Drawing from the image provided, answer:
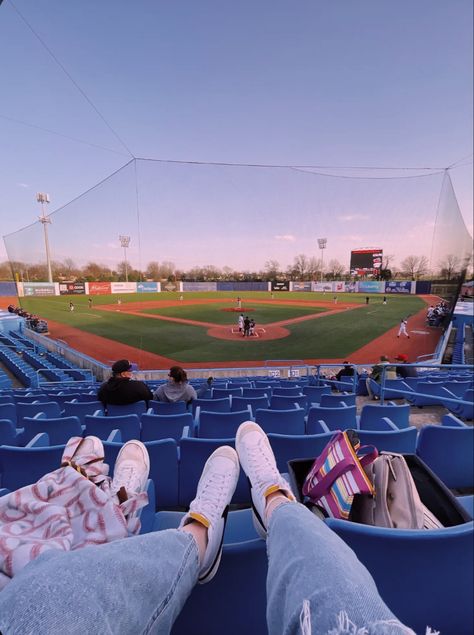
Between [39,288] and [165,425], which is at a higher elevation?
[39,288]

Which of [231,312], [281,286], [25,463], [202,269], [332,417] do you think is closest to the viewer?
[25,463]

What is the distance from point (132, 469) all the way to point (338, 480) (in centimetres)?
118

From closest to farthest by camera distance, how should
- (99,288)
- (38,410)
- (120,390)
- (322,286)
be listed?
(38,410) → (120,390) → (99,288) → (322,286)

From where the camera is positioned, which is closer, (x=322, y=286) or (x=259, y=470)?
(x=259, y=470)

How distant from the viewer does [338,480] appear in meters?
1.16

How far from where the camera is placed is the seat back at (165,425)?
3.12 meters

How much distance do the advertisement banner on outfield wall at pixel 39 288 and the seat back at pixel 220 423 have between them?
26.7 metres

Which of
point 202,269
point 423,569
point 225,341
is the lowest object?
point 225,341

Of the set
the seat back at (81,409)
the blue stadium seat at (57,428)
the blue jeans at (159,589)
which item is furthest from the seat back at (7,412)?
the blue jeans at (159,589)

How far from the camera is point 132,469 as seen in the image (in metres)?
1.61

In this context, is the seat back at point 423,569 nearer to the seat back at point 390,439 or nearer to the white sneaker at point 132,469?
the white sneaker at point 132,469

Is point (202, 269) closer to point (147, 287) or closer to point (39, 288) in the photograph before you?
point (147, 287)

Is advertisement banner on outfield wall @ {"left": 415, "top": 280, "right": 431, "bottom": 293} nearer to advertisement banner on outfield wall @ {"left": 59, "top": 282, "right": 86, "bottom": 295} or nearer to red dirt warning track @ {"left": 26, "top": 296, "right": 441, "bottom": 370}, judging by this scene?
red dirt warning track @ {"left": 26, "top": 296, "right": 441, "bottom": 370}

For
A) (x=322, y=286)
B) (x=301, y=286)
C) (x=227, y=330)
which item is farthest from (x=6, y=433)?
(x=301, y=286)
